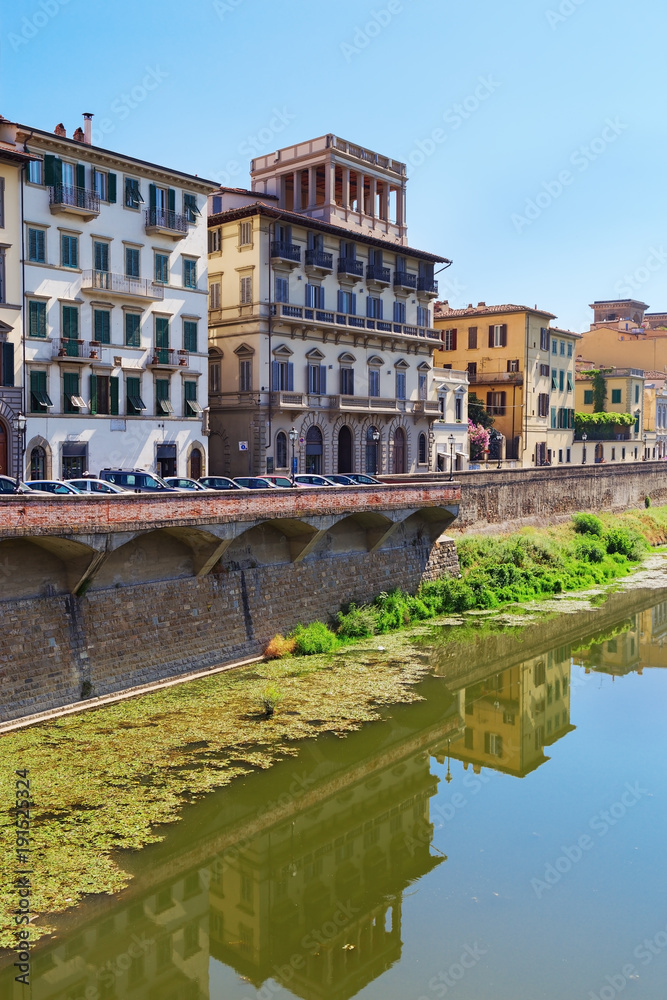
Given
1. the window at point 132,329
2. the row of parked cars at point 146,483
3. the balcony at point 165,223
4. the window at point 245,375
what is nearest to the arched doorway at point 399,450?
the window at point 245,375

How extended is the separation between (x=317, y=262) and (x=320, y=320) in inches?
114

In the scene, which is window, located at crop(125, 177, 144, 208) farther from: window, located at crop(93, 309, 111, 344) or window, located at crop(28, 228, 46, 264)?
window, located at crop(93, 309, 111, 344)

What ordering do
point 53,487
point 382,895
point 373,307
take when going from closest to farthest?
point 382,895, point 53,487, point 373,307

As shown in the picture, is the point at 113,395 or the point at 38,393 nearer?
the point at 38,393

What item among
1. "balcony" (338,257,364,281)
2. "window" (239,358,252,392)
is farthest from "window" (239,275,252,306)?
"balcony" (338,257,364,281)

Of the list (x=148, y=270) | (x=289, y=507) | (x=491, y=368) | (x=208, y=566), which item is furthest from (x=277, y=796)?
(x=491, y=368)

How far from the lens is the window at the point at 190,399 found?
131 ft

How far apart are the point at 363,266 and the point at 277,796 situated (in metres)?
35.0

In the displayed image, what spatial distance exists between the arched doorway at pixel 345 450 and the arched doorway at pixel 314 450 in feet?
6.19

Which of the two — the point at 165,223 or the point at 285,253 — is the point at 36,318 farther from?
the point at 285,253

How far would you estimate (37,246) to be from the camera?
33.2 metres

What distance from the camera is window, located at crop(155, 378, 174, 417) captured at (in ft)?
126

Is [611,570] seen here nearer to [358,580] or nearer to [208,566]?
[358,580]

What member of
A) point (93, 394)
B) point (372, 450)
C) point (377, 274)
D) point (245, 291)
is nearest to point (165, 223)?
point (245, 291)
